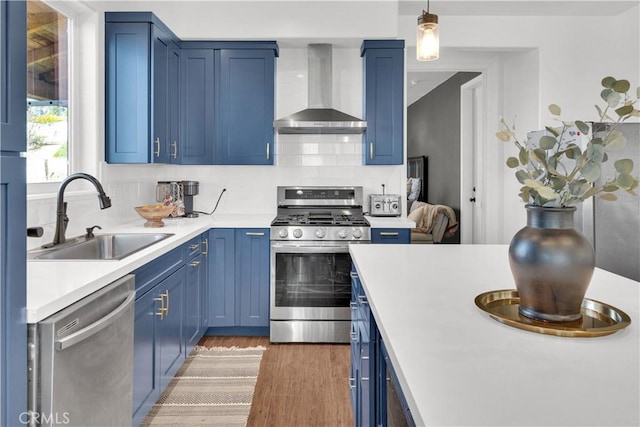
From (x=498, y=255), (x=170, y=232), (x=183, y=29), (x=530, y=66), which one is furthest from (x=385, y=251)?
(x=530, y=66)

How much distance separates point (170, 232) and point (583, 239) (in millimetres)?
2402

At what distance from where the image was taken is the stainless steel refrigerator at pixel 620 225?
11.6 feet

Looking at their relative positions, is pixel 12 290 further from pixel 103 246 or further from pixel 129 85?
pixel 129 85

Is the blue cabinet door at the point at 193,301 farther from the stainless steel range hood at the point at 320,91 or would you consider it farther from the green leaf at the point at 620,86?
the green leaf at the point at 620,86

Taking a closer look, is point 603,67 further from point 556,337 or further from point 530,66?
point 556,337

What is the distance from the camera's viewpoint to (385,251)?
7.18 feet

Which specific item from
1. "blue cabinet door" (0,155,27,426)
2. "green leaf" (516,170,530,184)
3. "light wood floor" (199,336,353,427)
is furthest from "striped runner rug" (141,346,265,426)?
"green leaf" (516,170,530,184)

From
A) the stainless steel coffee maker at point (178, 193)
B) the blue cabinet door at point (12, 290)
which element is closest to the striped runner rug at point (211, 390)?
the stainless steel coffee maker at point (178, 193)

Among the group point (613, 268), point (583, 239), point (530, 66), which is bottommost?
point (613, 268)

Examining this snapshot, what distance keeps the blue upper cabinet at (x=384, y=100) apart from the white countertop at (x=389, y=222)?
1.54 ft

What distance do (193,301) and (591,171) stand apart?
2.72 meters

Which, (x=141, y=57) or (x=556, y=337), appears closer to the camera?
(x=556, y=337)

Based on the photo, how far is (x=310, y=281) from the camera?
3.57m

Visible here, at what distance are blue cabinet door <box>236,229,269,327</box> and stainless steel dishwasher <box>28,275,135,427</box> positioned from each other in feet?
5.46
